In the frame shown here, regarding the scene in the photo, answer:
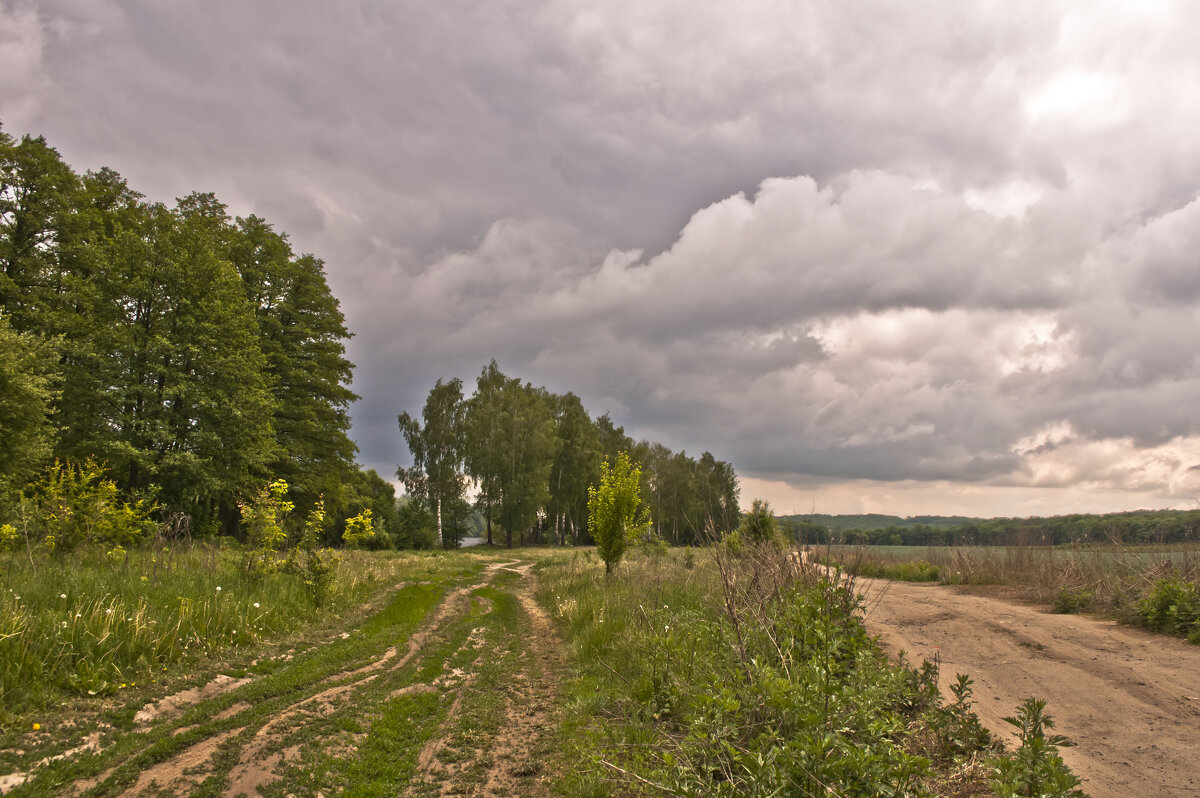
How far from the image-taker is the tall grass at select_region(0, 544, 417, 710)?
18.4 ft

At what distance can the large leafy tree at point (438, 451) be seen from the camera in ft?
139

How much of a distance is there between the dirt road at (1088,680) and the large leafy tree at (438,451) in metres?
36.4

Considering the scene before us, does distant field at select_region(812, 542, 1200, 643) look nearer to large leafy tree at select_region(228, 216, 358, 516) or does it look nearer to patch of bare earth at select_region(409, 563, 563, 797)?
patch of bare earth at select_region(409, 563, 563, 797)

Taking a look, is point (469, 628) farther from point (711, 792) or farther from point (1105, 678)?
point (1105, 678)

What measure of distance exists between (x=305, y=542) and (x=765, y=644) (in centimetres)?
1077

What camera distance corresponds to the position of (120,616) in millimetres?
6719

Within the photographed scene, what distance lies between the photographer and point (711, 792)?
3.45 meters

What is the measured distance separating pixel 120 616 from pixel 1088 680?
39.0ft

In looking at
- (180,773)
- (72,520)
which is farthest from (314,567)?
(180,773)

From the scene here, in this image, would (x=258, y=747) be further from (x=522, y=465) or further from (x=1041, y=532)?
(x=522, y=465)

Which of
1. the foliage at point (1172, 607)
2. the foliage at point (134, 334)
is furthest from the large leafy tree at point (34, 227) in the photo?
the foliage at point (1172, 607)

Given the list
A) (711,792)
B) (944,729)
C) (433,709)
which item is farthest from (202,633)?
(944,729)

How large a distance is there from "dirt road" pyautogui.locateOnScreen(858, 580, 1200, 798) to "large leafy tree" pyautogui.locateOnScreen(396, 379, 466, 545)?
36.4 meters

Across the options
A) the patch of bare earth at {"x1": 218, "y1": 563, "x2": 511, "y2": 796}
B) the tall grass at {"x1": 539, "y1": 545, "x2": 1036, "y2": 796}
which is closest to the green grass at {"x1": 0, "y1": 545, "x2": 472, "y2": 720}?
the patch of bare earth at {"x1": 218, "y1": 563, "x2": 511, "y2": 796}
